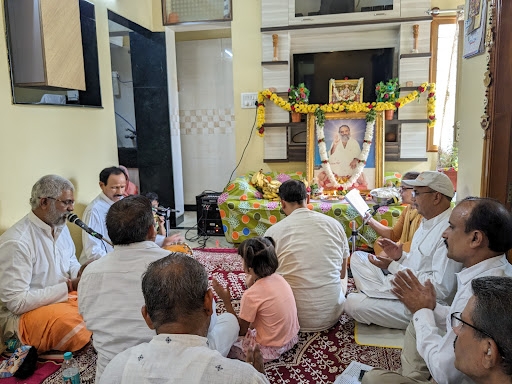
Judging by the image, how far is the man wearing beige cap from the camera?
2.25m

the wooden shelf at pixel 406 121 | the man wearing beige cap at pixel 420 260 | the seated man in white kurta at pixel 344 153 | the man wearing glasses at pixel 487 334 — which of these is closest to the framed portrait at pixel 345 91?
the seated man in white kurta at pixel 344 153

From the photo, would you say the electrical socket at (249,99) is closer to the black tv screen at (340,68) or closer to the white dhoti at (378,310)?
the black tv screen at (340,68)

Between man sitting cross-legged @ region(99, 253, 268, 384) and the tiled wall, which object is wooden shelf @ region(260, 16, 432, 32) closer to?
the tiled wall

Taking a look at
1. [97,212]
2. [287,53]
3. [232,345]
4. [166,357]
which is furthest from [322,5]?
[166,357]

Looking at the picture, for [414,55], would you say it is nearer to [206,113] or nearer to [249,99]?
[249,99]

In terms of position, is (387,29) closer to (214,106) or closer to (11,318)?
(214,106)

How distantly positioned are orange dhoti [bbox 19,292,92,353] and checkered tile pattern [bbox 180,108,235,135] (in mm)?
4179

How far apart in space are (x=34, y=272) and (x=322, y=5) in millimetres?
4275

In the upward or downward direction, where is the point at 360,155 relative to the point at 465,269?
upward

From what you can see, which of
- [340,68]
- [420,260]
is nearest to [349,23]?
[340,68]

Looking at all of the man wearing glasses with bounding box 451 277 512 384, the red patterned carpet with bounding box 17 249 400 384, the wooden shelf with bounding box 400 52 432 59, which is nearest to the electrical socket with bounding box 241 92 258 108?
the wooden shelf with bounding box 400 52 432 59

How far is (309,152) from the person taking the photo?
5.16 metres

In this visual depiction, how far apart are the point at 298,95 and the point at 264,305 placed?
3404 millimetres

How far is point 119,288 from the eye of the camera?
5.45ft
